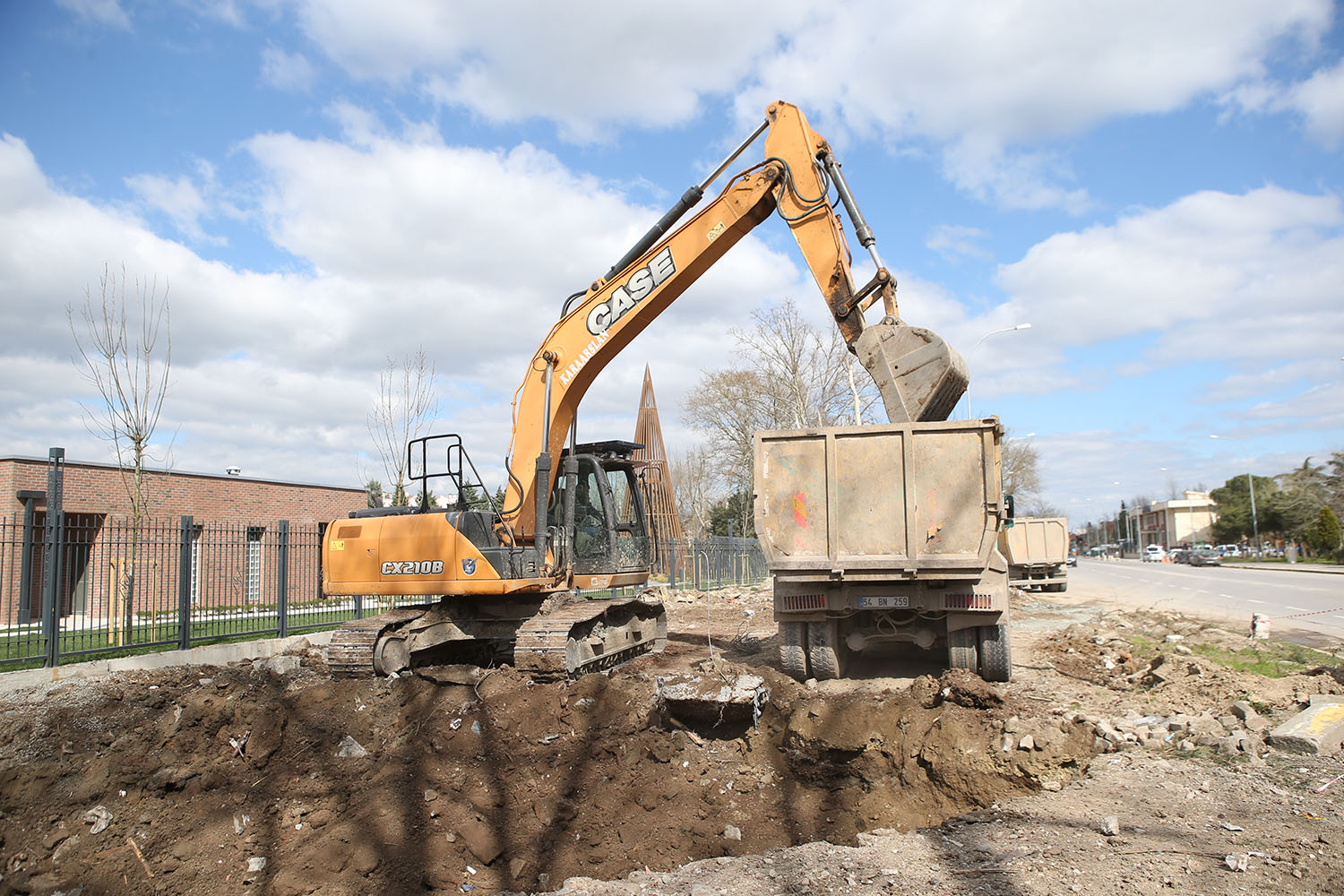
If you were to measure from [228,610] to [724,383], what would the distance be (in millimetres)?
28201

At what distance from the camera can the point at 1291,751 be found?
5570 mm

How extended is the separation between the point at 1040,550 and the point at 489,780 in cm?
2166

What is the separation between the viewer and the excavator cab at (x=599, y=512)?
9484mm

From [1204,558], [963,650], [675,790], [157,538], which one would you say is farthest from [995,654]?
[1204,558]

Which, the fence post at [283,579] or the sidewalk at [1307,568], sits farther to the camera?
the sidewalk at [1307,568]

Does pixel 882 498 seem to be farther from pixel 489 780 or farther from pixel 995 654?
pixel 489 780

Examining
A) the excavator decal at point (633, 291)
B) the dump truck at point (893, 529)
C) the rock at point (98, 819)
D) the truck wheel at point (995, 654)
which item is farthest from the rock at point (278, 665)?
the truck wheel at point (995, 654)

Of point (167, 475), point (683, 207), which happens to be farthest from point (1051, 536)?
point (167, 475)

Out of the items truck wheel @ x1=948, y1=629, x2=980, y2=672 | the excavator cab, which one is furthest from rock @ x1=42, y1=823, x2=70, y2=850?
truck wheel @ x1=948, y1=629, x2=980, y2=672

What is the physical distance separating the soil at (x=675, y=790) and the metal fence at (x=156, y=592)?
2098 mm

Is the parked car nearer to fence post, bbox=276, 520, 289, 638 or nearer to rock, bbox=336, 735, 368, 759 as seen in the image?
fence post, bbox=276, 520, 289, 638

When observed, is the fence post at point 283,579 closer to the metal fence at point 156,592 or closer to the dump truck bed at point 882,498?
the metal fence at point 156,592

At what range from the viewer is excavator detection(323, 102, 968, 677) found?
827 cm

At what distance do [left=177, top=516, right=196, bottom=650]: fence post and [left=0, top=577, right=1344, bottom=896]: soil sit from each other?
287 cm
